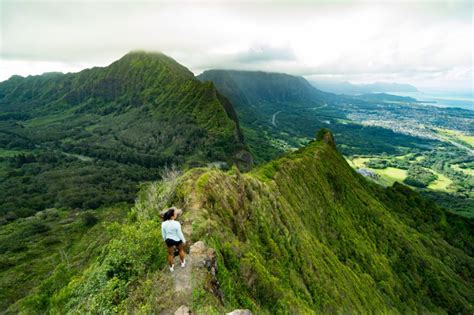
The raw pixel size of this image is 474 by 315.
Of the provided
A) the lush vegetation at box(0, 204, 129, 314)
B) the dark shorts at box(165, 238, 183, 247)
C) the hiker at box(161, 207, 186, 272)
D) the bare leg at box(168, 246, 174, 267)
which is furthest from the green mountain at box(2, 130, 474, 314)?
the lush vegetation at box(0, 204, 129, 314)

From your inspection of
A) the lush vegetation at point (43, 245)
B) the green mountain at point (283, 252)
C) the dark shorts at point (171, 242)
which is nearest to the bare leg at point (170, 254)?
the dark shorts at point (171, 242)

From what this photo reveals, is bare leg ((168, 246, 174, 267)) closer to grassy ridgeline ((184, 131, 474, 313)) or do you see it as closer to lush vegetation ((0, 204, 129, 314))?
grassy ridgeline ((184, 131, 474, 313))

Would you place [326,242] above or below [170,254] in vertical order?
below

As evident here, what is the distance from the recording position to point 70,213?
615 ft

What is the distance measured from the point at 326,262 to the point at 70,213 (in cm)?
18747

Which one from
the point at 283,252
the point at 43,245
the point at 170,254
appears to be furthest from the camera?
the point at 43,245

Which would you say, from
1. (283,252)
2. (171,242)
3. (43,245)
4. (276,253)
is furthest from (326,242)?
(43,245)

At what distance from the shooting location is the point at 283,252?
134 feet

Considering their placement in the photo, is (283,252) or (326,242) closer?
(283,252)

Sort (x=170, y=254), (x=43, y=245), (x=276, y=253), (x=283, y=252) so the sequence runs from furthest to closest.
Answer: (x=43, y=245) < (x=283, y=252) < (x=276, y=253) < (x=170, y=254)

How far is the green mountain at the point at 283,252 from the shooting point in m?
19.5

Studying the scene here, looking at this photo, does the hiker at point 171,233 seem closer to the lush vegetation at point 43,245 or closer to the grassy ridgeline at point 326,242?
the grassy ridgeline at point 326,242

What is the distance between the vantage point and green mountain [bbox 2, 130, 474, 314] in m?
19.5

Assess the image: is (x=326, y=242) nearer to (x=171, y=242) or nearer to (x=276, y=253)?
(x=276, y=253)
